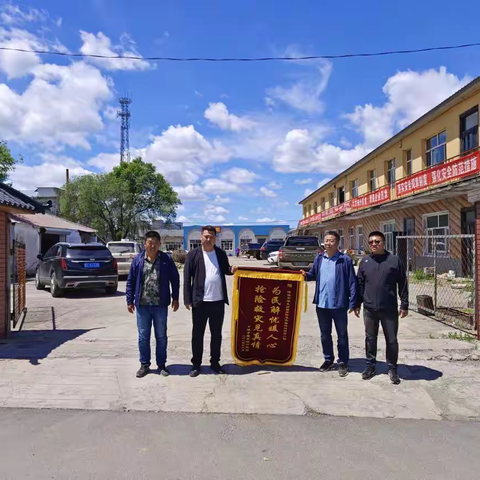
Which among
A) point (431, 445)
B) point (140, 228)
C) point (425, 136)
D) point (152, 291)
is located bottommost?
point (431, 445)

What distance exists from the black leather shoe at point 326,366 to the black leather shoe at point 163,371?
6.14 ft

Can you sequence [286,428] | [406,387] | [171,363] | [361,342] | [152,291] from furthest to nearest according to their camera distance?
[361,342] → [171,363] → [152,291] → [406,387] → [286,428]

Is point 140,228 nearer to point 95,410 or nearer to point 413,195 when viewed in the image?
point 413,195

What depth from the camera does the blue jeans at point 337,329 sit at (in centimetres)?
501

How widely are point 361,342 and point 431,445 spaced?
3395 millimetres

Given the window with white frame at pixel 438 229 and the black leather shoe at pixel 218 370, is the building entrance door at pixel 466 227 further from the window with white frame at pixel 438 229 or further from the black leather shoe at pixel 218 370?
the black leather shoe at pixel 218 370

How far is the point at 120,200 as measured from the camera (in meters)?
38.1

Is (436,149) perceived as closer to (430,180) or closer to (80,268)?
(430,180)

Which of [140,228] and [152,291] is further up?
[140,228]

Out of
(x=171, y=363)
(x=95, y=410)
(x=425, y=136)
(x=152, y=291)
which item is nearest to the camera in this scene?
(x=95, y=410)

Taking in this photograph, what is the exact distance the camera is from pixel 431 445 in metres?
3.32

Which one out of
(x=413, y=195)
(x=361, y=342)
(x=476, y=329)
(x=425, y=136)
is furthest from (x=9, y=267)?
(x=425, y=136)

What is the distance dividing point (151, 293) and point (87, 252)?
8.15 metres

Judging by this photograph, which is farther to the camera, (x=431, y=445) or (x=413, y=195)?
(x=413, y=195)
